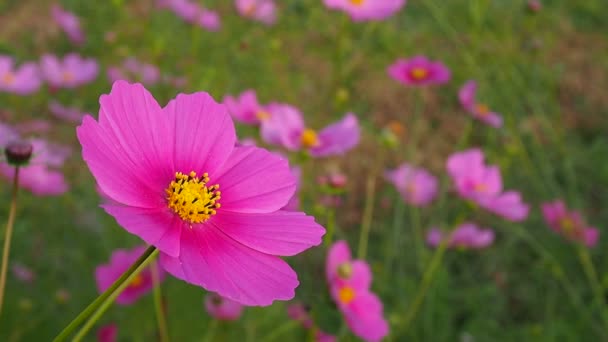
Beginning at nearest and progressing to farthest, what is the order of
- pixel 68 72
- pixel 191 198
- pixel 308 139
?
pixel 191 198 → pixel 308 139 → pixel 68 72

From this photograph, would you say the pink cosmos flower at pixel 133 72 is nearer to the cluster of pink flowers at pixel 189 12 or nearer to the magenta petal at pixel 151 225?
the cluster of pink flowers at pixel 189 12

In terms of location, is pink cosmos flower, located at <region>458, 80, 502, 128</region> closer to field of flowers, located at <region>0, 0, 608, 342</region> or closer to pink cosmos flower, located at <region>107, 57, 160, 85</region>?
field of flowers, located at <region>0, 0, 608, 342</region>

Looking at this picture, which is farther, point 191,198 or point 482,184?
point 482,184

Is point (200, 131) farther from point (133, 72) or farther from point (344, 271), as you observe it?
point (133, 72)

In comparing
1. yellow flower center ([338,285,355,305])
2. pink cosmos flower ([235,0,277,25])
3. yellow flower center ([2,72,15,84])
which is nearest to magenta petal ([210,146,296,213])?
yellow flower center ([338,285,355,305])

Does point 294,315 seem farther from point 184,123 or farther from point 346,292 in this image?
point 184,123

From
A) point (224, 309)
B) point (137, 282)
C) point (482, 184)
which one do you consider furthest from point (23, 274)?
point (482, 184)

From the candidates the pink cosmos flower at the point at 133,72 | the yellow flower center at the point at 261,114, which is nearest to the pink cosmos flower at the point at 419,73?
the yellow flower center at the point at 261,114
